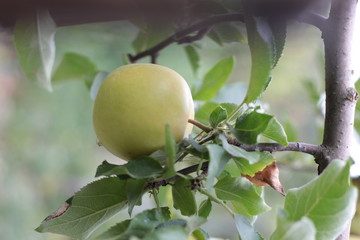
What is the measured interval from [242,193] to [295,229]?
0.27ft

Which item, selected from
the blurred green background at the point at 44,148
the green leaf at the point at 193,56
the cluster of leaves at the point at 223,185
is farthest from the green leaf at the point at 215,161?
the blurred green background at the point at 44,148

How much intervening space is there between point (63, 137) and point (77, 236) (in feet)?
6.25

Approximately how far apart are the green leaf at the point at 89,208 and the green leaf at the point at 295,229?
108mm

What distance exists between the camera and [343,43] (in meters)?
Answer: 0.30

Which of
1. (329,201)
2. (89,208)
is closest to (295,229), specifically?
(329,201)

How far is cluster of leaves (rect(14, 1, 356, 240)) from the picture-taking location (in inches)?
9.4

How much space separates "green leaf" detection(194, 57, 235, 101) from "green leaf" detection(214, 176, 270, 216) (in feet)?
0.79

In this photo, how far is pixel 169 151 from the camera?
25 centimetres

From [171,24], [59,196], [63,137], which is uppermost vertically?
[171,24]

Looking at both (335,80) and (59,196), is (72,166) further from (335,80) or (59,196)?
(335,80)

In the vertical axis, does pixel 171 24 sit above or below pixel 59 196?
above

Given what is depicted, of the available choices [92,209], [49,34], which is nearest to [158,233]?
[92,209]

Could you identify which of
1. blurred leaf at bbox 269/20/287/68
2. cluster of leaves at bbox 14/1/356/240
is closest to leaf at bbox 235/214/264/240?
cluster of leaves at bbox 14/1/356/240

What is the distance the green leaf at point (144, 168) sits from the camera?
255 millimetres
